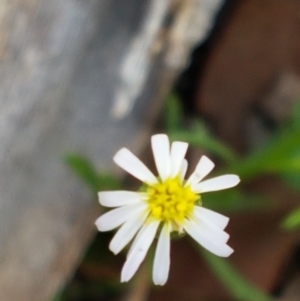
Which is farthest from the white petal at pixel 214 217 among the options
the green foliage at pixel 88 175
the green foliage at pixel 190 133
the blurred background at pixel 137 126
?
the green foliage at pixel 190 133

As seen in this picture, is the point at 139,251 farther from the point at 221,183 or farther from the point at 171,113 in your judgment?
the point at 171,113

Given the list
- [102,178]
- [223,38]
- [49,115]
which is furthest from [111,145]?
[223,38]

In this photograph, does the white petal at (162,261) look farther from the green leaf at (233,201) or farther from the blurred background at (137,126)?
the green leaf at (233,201)

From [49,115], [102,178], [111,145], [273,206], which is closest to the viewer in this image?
[49,115]

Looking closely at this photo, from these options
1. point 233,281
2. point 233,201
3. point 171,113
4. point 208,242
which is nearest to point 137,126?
point 171,113

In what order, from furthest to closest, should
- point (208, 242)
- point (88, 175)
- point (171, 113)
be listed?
point (171, 113)
point (88, 175)
point (208, 242)

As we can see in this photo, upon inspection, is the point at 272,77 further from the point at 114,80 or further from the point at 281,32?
the point at 114,80

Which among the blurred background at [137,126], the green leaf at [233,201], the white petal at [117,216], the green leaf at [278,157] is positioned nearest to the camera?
the white petal at [117,216]
